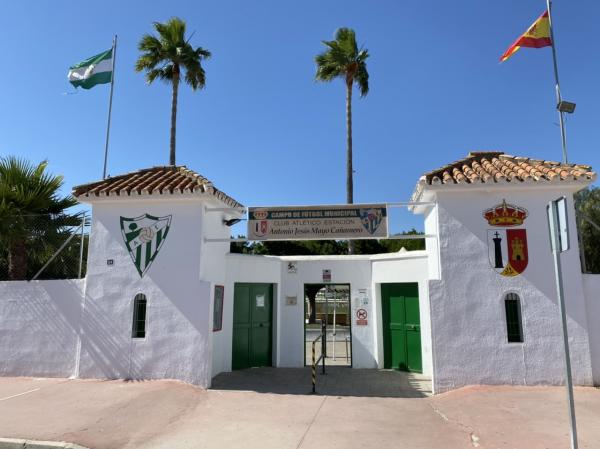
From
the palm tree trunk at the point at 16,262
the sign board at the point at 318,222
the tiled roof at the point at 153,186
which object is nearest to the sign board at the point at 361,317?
the sign board at the point at 318,222

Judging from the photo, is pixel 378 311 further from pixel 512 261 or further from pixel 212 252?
pixel 212 252

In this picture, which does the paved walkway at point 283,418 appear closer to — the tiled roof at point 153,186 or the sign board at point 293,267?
the tiled roof at point 153,186

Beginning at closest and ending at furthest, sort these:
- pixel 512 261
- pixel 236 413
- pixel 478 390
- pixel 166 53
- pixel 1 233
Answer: pixel 236 413, pixel 478 390, pixel 512 261, pixel 1 233, pixel 166 53

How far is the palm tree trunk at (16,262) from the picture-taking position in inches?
425

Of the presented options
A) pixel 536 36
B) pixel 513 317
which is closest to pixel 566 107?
pixel 536 36

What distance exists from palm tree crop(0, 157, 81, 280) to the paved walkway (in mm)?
3596

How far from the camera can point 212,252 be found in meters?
10.2

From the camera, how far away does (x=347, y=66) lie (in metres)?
21.0

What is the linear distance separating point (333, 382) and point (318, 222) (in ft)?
12.3

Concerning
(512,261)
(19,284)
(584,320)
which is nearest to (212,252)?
(19,284)

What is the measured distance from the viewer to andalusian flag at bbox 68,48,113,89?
13547 millimetres

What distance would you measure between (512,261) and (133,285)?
8317mm

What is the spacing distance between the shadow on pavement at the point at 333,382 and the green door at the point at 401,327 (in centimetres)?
40

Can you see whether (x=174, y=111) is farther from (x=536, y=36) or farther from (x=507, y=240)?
(x=507, y=240)
